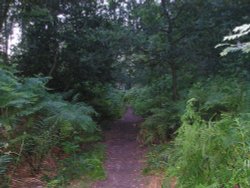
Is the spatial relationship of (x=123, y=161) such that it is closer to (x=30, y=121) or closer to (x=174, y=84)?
(x=30, y=121)

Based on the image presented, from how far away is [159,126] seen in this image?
9586 millimetres

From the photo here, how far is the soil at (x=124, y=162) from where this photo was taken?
6488 mm

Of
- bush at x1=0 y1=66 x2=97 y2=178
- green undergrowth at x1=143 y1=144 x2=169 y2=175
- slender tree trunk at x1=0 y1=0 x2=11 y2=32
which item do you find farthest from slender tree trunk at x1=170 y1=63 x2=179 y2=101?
slender tree trunk at x1=0 y1=0 x2=11 y2=32

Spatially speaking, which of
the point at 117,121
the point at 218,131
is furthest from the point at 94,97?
the point at 218,131

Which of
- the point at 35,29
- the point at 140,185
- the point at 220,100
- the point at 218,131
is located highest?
the point at 35,29

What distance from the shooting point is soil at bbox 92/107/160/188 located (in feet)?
21.3

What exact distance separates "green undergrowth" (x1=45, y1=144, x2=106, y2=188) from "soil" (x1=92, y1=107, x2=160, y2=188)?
191 millimetres

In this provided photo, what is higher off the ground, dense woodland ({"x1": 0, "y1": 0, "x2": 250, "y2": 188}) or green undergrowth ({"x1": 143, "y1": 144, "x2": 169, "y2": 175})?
dense woodland ({"x1": 0, "y1": 0, "x2": 250, "y2": 188})

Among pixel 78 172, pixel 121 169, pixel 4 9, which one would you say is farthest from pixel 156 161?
pixel 4 9

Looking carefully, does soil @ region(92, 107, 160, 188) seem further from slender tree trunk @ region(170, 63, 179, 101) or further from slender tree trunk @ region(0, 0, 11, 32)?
slender tree trunk @ region(0, 0, 11, 32)

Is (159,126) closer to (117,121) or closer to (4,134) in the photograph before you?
(4,134)

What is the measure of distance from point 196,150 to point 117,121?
10495mm

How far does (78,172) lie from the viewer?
6680mm

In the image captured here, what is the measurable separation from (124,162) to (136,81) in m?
5.66
